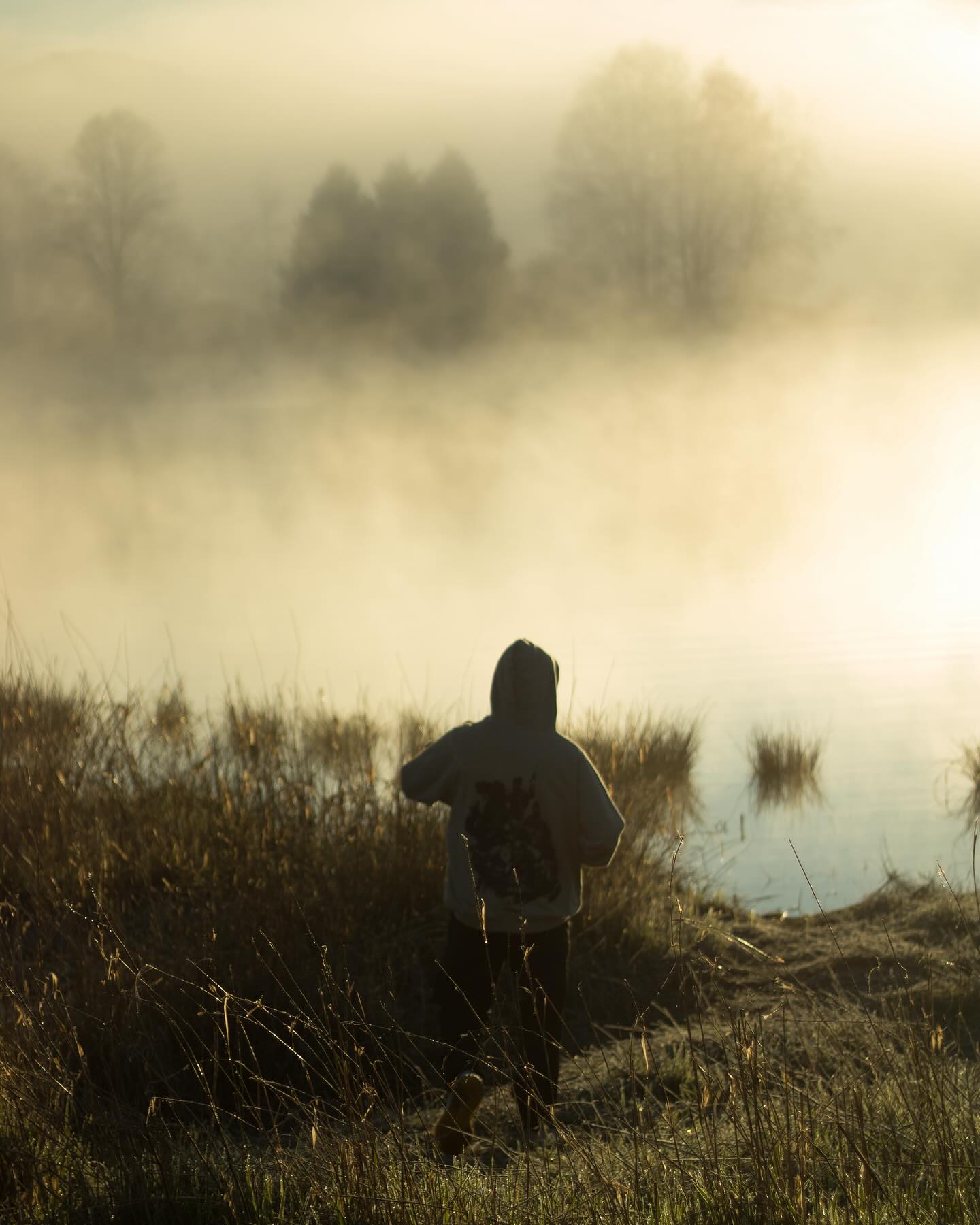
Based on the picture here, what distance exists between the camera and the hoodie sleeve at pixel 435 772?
386 cm

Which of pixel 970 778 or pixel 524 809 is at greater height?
pixel 524 809

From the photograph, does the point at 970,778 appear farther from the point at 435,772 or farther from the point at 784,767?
the point at 435,772

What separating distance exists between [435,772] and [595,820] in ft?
1.69

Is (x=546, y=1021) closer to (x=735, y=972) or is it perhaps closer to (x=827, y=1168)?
(x=827, y=1168)

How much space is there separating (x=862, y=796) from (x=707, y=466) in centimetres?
5215

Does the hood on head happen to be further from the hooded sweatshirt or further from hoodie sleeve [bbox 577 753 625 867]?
hoodie sleeve [bbox 577 753 625 867]

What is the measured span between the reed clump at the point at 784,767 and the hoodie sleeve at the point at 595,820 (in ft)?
24.5

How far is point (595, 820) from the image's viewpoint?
373cm

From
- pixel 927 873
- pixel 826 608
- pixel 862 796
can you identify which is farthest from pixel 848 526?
pixel 927 873

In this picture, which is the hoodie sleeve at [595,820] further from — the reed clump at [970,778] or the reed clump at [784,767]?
the reed clump at [784,767]

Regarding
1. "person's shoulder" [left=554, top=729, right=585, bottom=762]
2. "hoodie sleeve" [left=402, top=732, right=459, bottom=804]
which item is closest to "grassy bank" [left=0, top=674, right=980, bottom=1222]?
"hoodie sleeve" [left=402, top=732, right=459, bottom=804]

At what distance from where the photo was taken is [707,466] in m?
61.9

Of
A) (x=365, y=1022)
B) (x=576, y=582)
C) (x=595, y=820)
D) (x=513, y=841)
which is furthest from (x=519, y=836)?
(x=576, y=582)

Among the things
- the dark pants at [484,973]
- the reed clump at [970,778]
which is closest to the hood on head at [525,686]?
the dark pants at [484,973]
